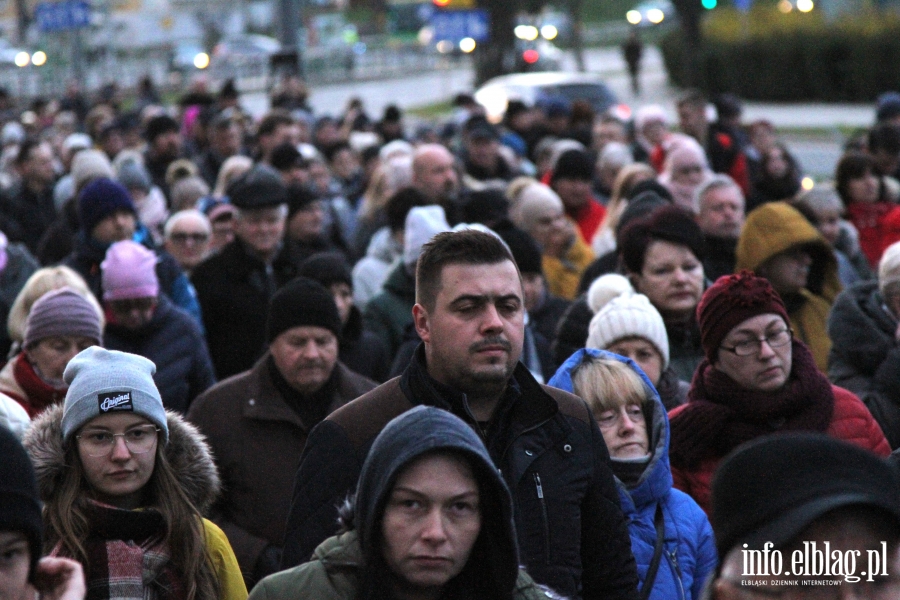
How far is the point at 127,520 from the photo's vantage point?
4.38m

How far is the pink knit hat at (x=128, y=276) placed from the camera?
739cm

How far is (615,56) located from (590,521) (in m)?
61.6

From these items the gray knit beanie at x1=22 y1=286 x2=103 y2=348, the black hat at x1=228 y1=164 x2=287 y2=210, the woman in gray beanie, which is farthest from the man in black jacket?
the black hat at x1=228 y1=164 x2=287 y2=210

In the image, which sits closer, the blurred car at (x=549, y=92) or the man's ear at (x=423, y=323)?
the man's ear at (x=423, y=323)

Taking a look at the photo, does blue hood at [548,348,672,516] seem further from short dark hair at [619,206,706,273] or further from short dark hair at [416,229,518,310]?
short dark hair at [619,206,706,273]

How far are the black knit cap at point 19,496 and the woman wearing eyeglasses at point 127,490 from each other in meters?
1.10

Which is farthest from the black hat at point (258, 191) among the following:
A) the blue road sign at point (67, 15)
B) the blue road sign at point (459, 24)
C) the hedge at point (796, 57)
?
the hedge at point (796, 57)

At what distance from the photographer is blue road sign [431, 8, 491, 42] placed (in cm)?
2748

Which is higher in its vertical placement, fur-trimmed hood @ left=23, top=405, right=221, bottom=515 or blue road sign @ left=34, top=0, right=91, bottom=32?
blue road sign @ left=34, top=0, right=91, bottom=32

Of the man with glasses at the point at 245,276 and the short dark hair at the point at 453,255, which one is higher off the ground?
the short dark hair at the point at 453,255

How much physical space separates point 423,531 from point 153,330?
4.25 metres

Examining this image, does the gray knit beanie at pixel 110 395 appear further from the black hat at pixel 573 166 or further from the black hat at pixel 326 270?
the black hat at pixel 573 166

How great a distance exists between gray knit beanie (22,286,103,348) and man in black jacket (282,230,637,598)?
8.08 feet

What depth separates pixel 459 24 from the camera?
90.4 ft
